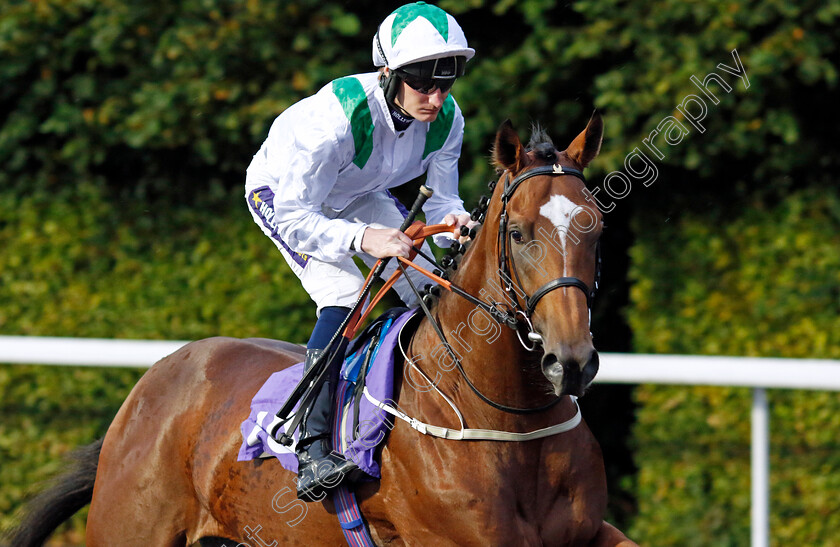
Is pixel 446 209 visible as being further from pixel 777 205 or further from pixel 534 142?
pixel 777 205

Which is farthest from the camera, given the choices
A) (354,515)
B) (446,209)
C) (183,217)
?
(183,217)

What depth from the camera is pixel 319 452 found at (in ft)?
9.22

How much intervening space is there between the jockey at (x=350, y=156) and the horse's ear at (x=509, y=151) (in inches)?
15.1

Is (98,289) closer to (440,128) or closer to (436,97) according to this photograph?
(440,128)

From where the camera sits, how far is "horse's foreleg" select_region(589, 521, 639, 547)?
104 inches

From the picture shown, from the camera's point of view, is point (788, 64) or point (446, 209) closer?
point (446, 209)

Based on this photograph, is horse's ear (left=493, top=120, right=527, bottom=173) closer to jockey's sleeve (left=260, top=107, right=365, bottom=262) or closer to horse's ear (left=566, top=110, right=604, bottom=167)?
horse's ear (left=566, top=110, right=604, bottom=167)

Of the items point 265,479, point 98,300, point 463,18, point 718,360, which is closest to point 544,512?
point 265,479

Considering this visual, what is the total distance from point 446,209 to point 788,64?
1828mm

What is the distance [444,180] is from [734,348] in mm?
1878

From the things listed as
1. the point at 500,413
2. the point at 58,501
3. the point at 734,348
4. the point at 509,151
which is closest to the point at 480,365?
the point at 500,413

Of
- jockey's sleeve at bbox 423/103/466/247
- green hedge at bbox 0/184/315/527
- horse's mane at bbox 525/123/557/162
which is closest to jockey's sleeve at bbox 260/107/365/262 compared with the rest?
jockey's sleeve at bbox 423/103/466/247

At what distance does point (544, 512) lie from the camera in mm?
2590

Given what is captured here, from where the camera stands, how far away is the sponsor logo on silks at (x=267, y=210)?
332cm
